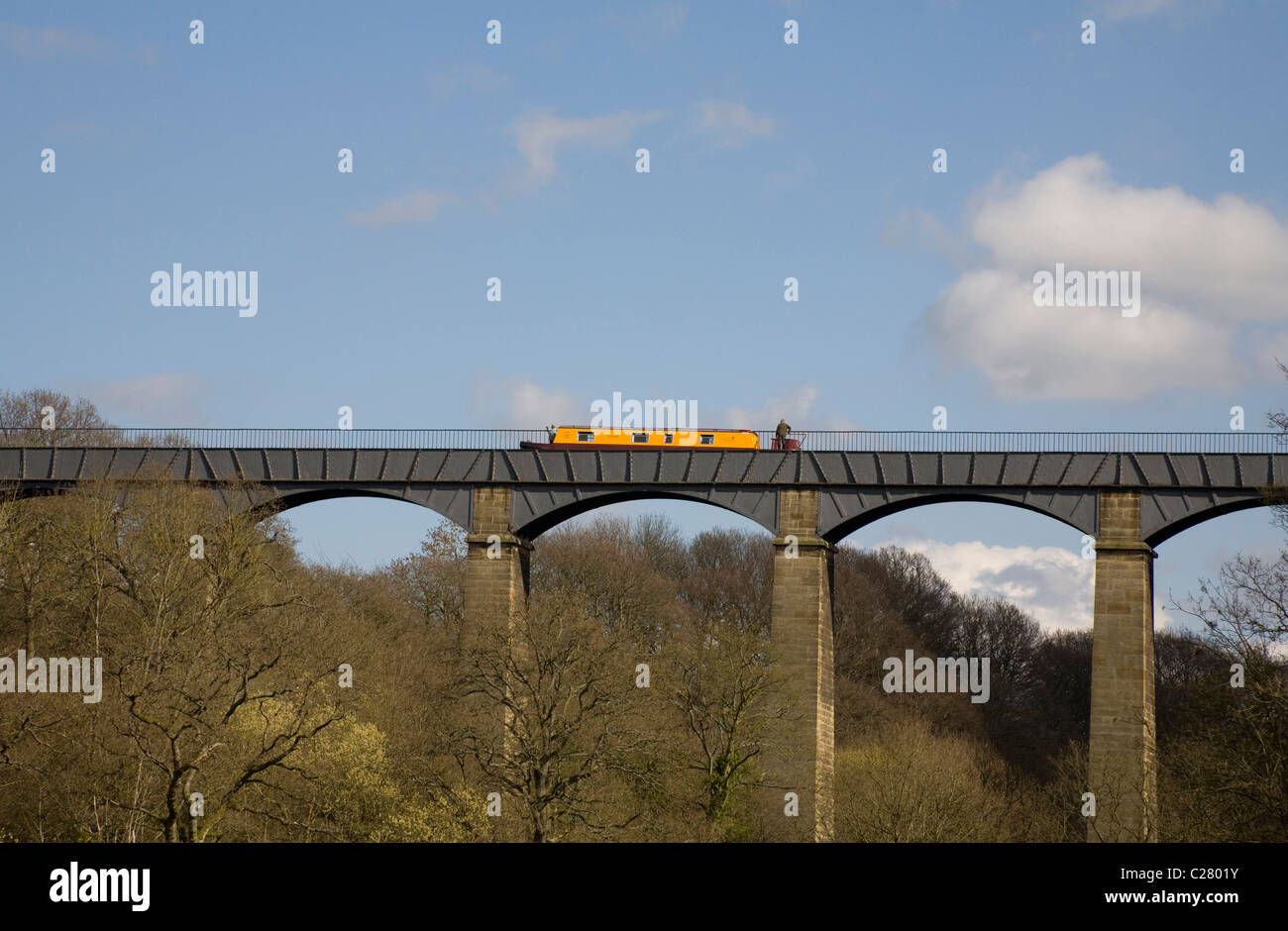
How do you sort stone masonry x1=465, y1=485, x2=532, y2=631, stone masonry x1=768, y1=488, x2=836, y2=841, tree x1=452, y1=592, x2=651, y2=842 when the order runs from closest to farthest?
tree x1=452, y1=592, x2=651, y2=842, stone masonry x1=768, y1=488, x2=836, y2=841, stone masonry x1=465, y1=485, x2=532, y2=631

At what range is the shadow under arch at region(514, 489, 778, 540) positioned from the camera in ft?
158

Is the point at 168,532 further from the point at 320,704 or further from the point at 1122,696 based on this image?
the point at 1122,696

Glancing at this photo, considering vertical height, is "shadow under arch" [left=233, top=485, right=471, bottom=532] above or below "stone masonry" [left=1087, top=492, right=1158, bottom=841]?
above

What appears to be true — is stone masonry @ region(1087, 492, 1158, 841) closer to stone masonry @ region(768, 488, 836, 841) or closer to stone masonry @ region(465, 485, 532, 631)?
stone masonry @ region(768, 488, 836, 841)

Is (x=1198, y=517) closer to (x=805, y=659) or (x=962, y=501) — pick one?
(x=962, y=501)

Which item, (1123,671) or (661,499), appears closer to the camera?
(1123,671)

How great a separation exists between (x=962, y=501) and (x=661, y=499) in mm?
9204

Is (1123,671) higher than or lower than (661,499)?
lower

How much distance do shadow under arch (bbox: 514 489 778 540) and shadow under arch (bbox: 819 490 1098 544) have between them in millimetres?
1770

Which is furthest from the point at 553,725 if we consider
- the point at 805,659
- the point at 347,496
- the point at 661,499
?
the point at 347,496

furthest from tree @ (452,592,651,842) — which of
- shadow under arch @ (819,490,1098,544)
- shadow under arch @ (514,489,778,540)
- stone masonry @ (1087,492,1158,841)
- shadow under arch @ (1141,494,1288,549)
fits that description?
shadow under arch @ (1141,494,1288,549)

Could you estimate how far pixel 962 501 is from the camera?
48.2 m
